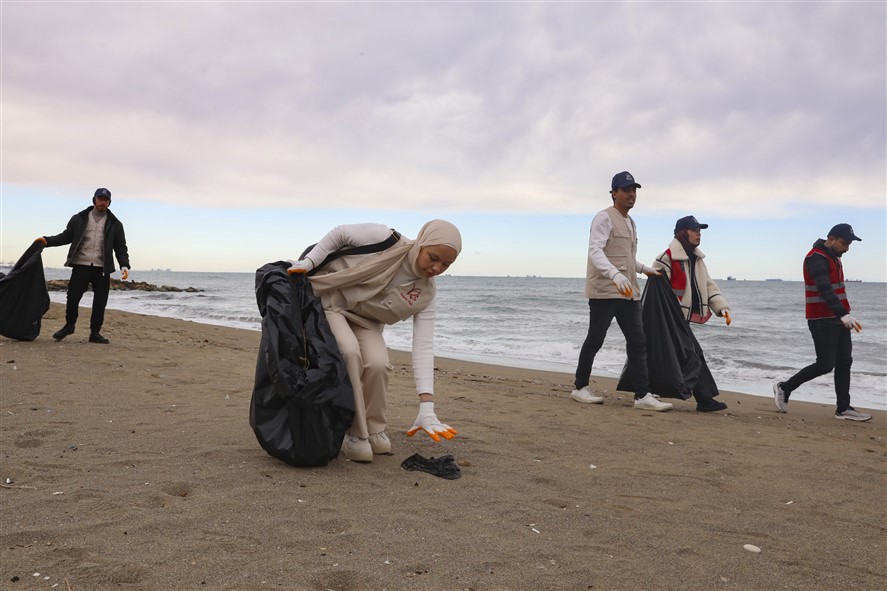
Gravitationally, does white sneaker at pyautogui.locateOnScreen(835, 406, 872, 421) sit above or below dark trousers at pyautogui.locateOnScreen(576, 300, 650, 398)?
below

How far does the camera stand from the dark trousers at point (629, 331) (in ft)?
19.0

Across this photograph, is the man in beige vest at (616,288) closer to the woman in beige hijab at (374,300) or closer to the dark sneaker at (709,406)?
the dark sneaker at (709,406)

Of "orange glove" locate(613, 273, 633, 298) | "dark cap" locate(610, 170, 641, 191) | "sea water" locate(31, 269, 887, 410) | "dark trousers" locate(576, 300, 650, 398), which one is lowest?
"sea water" locate(31, 269, 887, 410)

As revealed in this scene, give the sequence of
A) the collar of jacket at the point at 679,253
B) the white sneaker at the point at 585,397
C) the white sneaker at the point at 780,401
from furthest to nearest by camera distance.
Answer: the white sneaker at the point at 780,401 → the collar of jacket at the point at 679,253 → the white sneaker at the point at 585,397

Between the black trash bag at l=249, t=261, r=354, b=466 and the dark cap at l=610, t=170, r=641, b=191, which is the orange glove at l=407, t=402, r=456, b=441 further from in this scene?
the dark cap at l=610, t=170, r=641, b=191

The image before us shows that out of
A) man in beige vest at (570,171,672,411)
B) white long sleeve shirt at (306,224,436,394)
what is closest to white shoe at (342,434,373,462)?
white long sleeve shirt at (306,224,436,394)

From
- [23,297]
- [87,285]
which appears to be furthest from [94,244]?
[23,297]

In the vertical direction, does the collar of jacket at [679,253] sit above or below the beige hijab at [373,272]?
above

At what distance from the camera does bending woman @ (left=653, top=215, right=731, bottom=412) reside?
609 centimetres

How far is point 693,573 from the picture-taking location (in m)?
2.36

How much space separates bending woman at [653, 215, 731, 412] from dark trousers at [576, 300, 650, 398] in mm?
550

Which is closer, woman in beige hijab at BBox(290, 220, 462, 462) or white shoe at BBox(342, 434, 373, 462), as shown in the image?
woman in beige hijab at BBox(290, 220, 462, 462)

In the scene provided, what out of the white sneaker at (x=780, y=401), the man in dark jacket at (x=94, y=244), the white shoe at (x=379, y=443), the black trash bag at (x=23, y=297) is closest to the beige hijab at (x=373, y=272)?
the white shoe at (x=379, y=443)

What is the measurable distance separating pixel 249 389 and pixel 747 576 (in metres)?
4.13
